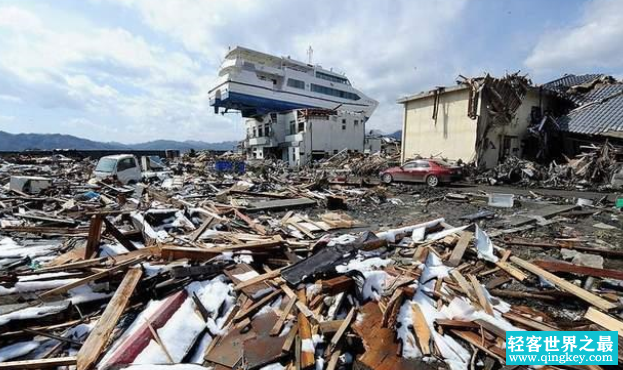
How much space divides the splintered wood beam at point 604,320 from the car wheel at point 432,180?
11.9 metres

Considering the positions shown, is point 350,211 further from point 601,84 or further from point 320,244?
point 601,84

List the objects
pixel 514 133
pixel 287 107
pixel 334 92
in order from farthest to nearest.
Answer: pixel 334 92 < pixel 287 107 < pixel 514 133

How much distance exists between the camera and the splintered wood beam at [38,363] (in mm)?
2612

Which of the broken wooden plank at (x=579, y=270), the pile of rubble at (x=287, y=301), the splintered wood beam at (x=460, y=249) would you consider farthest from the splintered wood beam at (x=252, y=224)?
the broken wooden plank at (x=579, y=270)

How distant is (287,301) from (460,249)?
10.7ft

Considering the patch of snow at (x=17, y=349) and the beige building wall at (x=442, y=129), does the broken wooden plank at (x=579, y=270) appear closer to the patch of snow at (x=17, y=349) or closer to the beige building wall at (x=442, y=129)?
the patch of snow at (x=17, y=349)

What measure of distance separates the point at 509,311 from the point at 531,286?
111cm

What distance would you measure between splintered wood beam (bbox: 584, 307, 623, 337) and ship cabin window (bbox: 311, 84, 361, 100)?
44.6m

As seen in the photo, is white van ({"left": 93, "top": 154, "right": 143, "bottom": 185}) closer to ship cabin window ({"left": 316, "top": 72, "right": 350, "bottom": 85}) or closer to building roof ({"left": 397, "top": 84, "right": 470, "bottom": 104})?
building roof ({"left": 397, "top": 84, "right": 470, "bottom": 104})

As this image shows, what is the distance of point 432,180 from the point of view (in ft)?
48.6

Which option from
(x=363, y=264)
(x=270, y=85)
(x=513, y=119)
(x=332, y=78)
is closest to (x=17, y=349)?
(x=363, y=264)

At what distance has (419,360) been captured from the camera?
113 inches

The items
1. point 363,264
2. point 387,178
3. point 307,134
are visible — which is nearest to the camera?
point 363,264

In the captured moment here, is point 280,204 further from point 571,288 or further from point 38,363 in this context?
point 571,288
